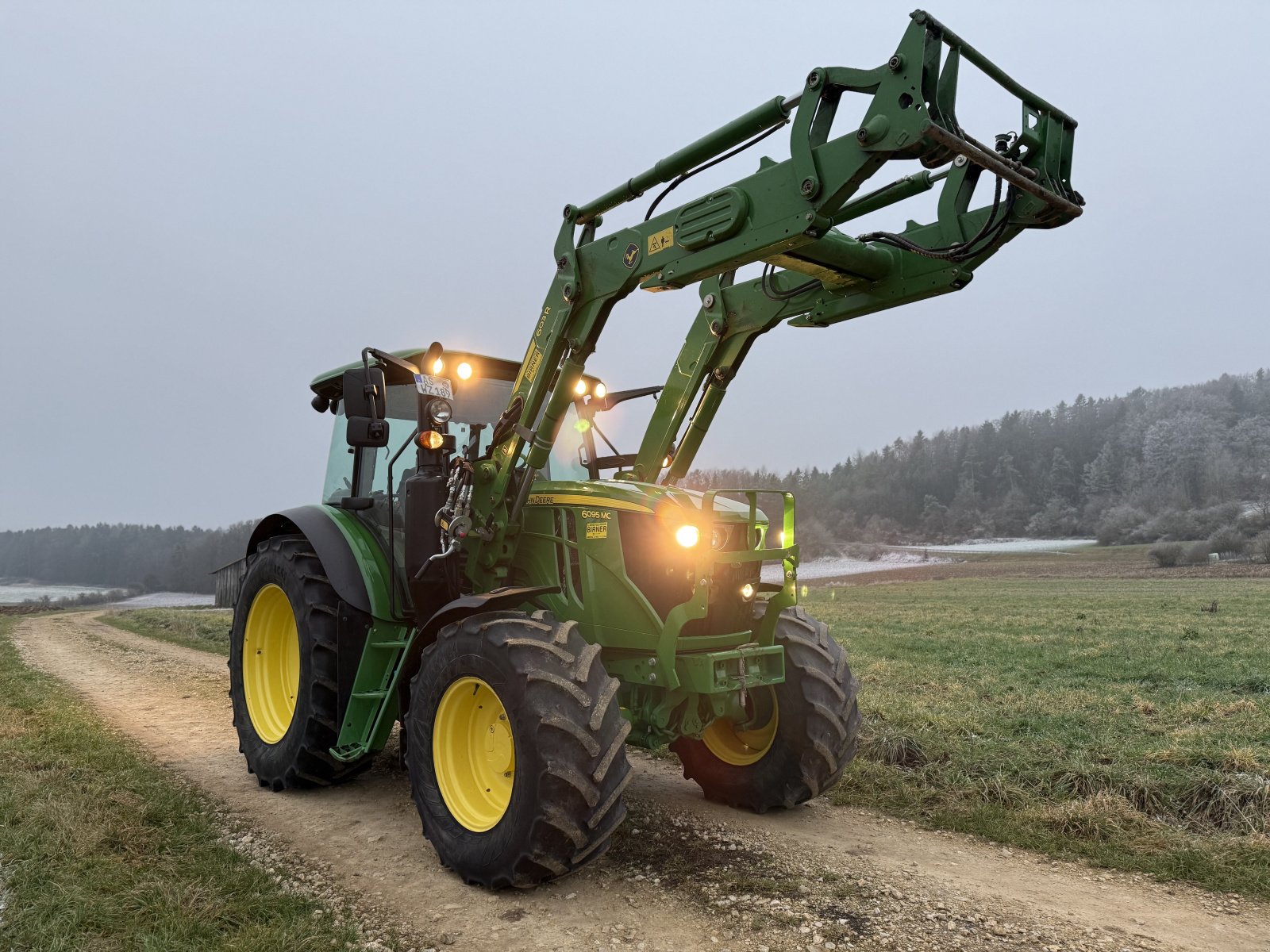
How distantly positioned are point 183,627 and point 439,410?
17.0m

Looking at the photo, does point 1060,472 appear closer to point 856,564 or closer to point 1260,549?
point 856,564

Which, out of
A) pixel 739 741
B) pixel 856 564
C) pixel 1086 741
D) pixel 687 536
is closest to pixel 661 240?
pixel 687 536

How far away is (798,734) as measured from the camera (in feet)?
17.6

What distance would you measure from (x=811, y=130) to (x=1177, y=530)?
223 feet

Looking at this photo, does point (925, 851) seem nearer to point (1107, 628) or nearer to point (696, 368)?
point (696, 368)

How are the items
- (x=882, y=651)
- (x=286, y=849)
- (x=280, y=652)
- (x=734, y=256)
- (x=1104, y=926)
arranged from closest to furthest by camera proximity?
(x=1104, y=926), (x=734, y=256), (x=286, y=849), (x=280, y=652), (x=882, y=651)

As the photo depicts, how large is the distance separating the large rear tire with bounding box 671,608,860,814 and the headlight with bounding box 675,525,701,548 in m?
1.03

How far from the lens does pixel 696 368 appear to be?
21.0 feet

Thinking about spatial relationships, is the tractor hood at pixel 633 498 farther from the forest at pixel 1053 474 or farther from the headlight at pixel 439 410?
the forest at pixel 1053 474

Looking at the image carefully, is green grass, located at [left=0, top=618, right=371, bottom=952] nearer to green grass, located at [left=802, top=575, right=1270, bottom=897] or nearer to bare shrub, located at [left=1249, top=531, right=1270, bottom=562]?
green grass, located at [left=802, top=575, right=1270, bottom=897]

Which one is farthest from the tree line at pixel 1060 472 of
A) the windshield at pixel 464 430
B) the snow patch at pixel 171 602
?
the windshield at pixel 464 430

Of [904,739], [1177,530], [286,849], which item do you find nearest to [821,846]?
[904,739]

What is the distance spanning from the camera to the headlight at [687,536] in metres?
4.83

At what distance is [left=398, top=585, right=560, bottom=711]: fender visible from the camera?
15.8 ft
